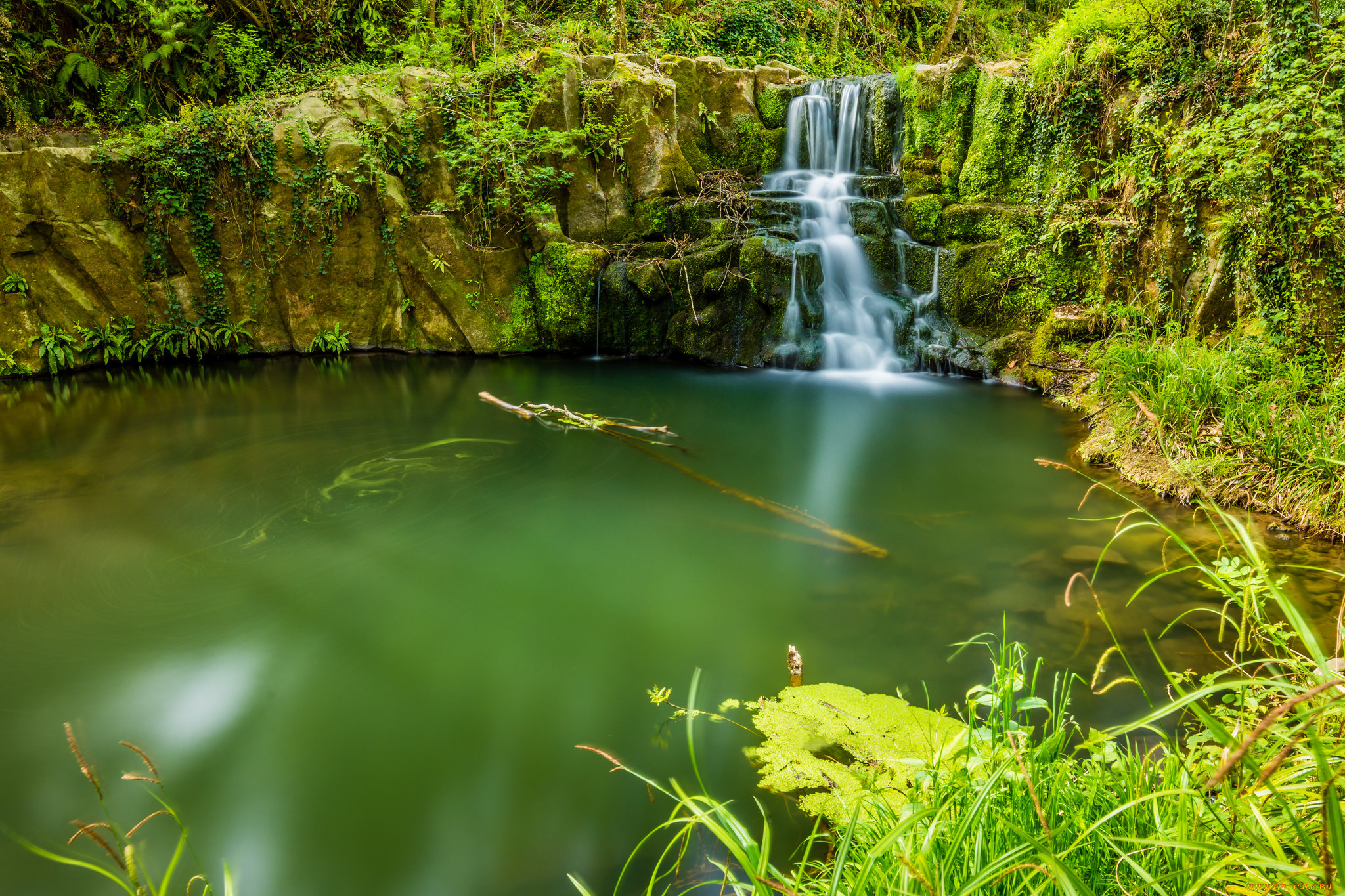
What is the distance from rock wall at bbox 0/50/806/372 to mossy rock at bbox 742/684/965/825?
7.00m

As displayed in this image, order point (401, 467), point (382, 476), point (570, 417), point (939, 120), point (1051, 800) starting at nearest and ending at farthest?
point (1051, 800) < point (382, 476) < point (401, 467) < point (570, 417) < point (939, 120)

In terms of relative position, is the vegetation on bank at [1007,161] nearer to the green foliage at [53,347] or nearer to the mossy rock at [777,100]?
the green foliage at [53,347]

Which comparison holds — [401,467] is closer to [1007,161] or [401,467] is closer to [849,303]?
[849,303]

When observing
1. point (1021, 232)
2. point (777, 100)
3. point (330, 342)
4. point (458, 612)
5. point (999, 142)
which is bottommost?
point (458, 612)

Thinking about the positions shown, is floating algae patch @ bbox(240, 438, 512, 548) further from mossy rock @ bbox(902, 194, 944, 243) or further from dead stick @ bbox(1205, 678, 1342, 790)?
mossy rock @ bbox(902, 194, 944, 243)

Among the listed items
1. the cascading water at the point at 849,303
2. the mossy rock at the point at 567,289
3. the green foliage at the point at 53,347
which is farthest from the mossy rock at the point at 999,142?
the green foliage at the point at 53,347

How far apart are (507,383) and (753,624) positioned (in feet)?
19.6

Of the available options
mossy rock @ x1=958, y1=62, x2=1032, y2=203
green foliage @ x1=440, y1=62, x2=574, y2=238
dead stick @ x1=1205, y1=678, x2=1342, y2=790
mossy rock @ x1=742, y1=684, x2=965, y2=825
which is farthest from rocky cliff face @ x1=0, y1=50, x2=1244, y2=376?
dead stick @ x1=1205, y1=678, x2=1342, y2=790

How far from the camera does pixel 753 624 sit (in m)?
3.14

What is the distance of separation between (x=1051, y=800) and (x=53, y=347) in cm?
1157

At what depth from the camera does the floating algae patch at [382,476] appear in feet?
14.8

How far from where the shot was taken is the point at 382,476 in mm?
5238

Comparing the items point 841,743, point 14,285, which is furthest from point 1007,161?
point 14,285

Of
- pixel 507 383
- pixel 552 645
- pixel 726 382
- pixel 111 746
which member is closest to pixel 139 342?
pixel 507 383
